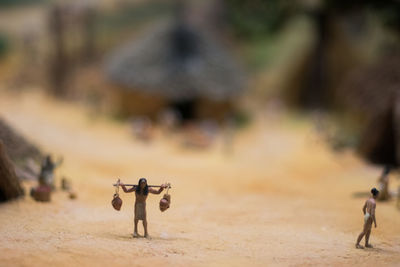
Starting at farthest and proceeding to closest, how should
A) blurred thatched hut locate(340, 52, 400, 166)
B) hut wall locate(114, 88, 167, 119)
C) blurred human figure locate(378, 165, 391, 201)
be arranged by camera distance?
1. hut wall locate(114, 88, 167, 119)
2. blurred thatched hut locate(340, 52, 400, 166)
3. blurred human figure locate(378, 165, 391, 201)

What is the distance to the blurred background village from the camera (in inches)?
640

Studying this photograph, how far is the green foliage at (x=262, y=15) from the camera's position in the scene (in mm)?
19734

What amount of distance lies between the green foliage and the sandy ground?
5.32 m

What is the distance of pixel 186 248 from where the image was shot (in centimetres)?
704

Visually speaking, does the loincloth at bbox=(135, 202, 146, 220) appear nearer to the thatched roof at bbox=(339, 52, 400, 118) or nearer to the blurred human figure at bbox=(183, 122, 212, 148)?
the thatched roof at bbox=(339, 52, 400, 118)

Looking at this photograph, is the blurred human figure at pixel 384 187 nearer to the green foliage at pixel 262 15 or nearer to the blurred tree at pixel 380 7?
→ the blurred tree at pixel 380 7

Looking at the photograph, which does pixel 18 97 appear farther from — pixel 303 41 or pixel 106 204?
pixel 106 204

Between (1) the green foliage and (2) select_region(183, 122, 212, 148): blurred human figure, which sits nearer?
(2) select_region(183, 122, 212, 148): blurred human figure

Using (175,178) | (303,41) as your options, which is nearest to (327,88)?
(303,41)

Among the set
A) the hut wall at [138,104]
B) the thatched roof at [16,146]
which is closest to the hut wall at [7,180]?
Result: the thatched roof at [16,146]

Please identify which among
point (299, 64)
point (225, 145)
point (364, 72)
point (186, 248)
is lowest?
point (186, 248)

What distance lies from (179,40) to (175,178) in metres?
9.73

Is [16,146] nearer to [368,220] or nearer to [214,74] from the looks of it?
[368,220]

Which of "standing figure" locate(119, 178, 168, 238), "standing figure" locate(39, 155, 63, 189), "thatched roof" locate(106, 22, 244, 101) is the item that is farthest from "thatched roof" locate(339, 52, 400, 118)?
"standing figure" locate(119, 178, 168, 238)
